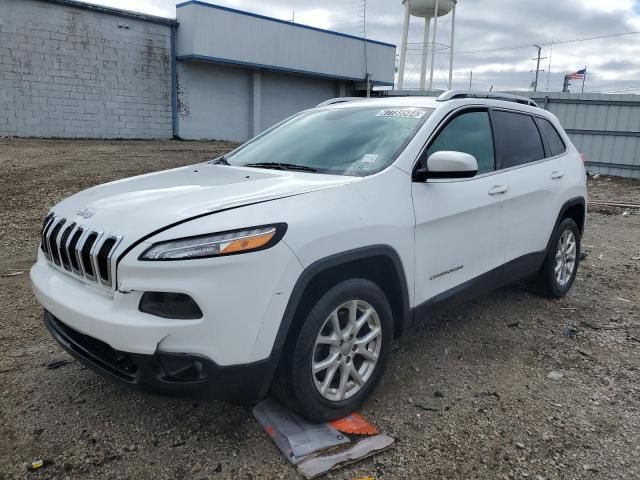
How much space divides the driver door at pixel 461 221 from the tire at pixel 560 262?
3.27 ft

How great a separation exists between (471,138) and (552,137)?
56.6 inches

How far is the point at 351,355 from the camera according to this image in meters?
2.82

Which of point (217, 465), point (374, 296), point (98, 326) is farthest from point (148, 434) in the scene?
point (374, 296)

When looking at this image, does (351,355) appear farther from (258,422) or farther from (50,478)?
(50,478)

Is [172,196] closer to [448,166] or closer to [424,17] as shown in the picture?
[448,166]

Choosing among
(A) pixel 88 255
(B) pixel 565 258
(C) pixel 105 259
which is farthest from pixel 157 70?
(C) pixel 105 259

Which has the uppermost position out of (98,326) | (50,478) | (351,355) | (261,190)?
(261,190)

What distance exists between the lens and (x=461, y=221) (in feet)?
11.1

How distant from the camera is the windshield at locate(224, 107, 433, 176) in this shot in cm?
318

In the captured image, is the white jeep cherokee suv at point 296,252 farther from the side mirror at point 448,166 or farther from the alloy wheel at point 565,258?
the alloy wheel at point 565,258

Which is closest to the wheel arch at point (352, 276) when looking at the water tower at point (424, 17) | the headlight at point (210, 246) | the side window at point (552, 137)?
the headlight at point (210, 246)

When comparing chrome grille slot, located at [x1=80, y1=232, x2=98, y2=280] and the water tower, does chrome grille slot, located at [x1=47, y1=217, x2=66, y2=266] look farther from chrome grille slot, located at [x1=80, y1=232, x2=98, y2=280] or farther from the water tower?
the water tower

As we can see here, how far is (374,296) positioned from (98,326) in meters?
1.38

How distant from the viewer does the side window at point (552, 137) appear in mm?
4638
